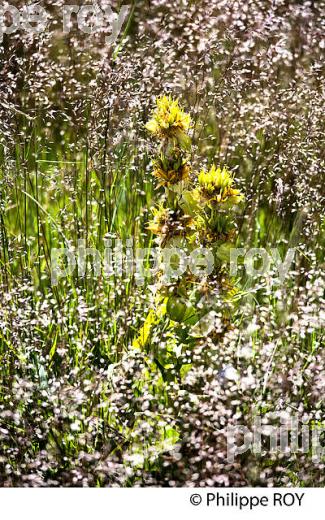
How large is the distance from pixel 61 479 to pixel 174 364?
326mm
